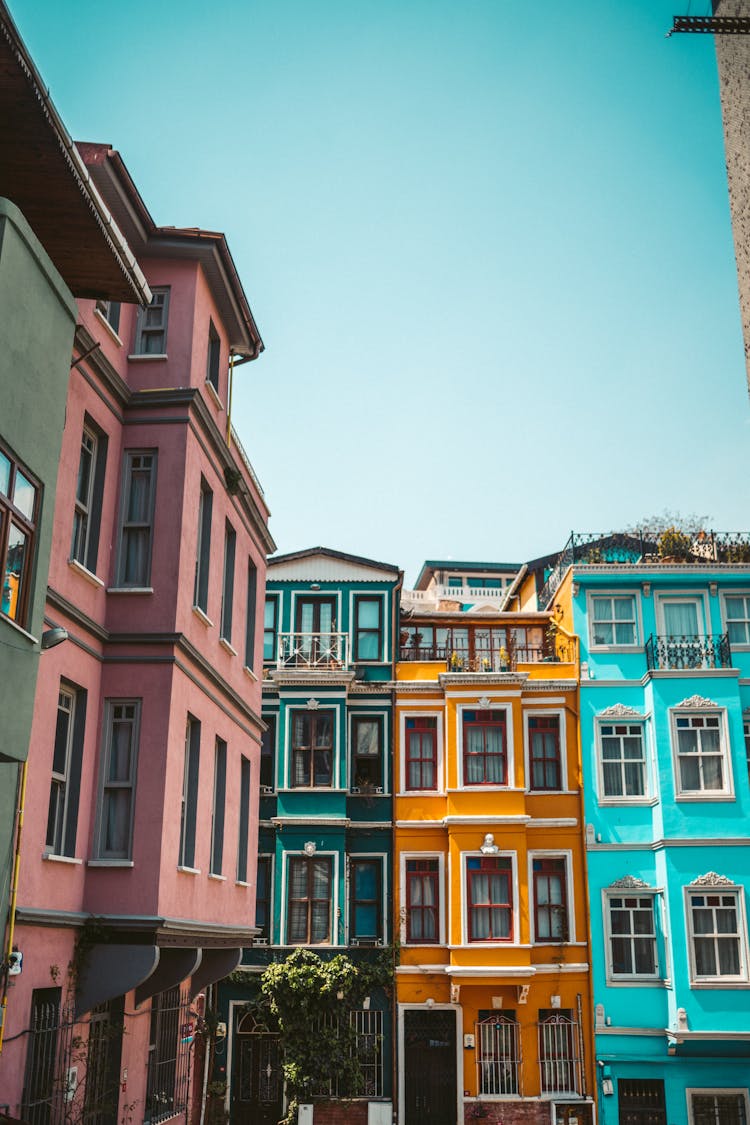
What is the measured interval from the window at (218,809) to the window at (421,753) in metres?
13.1

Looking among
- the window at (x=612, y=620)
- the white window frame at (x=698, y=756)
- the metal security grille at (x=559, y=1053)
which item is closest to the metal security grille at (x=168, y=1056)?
the metal security grille at (x=559, y=1053)

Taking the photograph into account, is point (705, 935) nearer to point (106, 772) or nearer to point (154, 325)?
point (106, 772)

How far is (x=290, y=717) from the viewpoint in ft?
100

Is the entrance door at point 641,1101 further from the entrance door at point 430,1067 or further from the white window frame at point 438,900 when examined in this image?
the white window frame at point 438,900

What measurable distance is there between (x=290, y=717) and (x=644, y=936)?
10544 millimetres

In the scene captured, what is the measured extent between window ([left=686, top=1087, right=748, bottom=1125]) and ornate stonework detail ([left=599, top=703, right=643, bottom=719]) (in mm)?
9171

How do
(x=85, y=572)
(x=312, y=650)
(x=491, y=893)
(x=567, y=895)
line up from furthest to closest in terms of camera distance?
(x=312, y=650), (x=567, y=895), (x=491, y=893), (x=85, y=572)

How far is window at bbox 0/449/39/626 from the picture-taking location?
1041 cm

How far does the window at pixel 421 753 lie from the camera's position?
30.7m

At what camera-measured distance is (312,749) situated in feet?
99.9

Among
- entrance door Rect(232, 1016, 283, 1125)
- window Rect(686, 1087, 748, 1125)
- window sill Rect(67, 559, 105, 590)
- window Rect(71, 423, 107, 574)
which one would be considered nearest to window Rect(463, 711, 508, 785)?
entrance door Rect(232, 1016, 283, 1125)

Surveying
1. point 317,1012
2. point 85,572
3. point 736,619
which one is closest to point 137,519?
point 85,572

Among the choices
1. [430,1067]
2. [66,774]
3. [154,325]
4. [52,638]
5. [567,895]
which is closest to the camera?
[52,638]

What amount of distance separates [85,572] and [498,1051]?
19.7 meters
